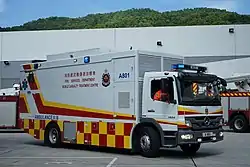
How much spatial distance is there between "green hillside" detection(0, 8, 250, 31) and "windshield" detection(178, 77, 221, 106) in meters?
43.3

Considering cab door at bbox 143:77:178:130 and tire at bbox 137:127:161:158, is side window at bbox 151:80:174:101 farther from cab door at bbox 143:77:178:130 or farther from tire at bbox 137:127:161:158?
tire at bbox 137:127:161:158

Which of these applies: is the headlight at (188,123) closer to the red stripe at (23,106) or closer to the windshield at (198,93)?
the windshield at (198,93)

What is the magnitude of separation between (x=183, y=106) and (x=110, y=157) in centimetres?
304

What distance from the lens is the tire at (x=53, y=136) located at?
58.8 ft

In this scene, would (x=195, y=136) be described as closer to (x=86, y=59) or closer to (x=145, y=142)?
(x=145, y=142)

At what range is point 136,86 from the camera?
→ 1473 centimetres

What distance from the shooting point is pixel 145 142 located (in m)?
14.5

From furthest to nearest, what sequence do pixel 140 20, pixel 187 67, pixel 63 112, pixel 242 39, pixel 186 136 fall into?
pixel 140 20 → pixel 242 39 → pixel 63 112 → pixel 187 67 → pixel 186 136

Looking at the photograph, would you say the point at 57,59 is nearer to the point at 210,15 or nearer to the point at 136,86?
the point at 136,86

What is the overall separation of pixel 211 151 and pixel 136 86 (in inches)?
160

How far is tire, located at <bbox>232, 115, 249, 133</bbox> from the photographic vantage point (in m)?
26.4

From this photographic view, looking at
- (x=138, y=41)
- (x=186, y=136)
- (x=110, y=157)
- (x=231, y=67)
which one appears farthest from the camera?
(x=138, y=41)

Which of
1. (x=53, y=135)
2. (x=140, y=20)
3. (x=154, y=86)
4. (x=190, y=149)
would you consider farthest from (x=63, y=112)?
(x=140, y=20)

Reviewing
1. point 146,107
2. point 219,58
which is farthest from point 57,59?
point 219,58
